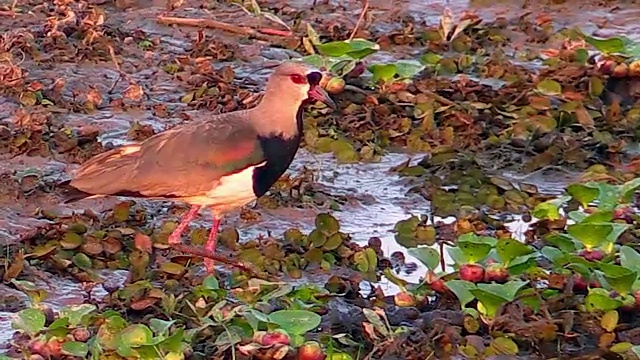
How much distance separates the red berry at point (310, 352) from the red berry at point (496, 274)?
2.46 feet

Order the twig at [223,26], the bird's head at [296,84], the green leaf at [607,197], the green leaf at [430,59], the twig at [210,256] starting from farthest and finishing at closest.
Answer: the twig at [223,26], the green leaf at [430,59], the bird's head at [296,84], the green leaf at [607,197], the twig at [210,256]

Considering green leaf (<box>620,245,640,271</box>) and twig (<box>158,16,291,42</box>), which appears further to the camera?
twig (<box>158,16,291,42</box>)

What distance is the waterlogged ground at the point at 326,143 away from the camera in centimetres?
523

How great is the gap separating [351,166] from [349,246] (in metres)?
1.30

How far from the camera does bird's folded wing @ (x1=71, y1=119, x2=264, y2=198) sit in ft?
18.0

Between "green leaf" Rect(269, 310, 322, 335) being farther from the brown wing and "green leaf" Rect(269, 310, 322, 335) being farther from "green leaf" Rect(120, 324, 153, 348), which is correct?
the brown wing

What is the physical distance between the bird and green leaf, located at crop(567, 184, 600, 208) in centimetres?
107

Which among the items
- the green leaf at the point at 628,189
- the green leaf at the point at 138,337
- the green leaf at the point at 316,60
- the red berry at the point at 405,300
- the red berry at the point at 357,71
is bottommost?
the red berry at the point at 357,71

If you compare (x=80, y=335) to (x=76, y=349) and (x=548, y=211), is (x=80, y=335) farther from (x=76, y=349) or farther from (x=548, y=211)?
(x=548, y=211)

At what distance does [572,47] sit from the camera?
8.40m

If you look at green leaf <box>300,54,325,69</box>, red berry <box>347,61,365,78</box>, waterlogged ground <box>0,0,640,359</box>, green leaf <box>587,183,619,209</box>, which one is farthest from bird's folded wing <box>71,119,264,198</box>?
red berry <box>347,61,365,78</box>

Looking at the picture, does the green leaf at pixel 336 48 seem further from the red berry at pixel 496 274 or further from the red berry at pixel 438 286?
the red berry at pixel 496 274

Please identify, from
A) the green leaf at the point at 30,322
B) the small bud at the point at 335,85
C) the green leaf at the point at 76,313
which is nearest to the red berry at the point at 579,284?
the green leaf at the point at 76,313

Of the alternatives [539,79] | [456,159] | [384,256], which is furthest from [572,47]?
[384,256]
